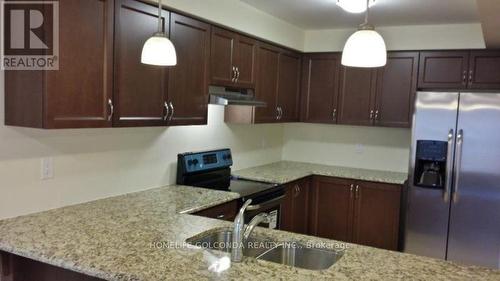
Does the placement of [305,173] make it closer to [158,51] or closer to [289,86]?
[289,86]

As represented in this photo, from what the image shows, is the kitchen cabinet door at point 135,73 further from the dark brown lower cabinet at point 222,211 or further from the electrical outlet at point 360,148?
the electrical outlet at point 360,148

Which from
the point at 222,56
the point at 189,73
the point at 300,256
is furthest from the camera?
the point at 222,56

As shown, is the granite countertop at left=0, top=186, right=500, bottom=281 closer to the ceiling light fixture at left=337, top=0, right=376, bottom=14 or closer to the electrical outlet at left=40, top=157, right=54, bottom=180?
the electrical outlet at left=40, top=157, right=54, bottom=180

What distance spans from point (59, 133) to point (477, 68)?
3.67 meters

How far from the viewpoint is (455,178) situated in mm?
3795

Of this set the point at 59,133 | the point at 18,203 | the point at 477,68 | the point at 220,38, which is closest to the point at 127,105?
the point at 59,133

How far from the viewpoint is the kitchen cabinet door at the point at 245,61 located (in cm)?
368

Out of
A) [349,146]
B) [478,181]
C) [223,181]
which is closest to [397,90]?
[349,146]

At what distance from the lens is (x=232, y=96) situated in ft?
11.5

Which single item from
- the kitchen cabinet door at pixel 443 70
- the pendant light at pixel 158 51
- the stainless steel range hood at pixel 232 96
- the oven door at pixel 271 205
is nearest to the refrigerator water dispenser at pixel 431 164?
the kitchen cabinet door at pixel 443 70

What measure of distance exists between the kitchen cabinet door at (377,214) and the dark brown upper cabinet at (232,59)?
5.29 feet

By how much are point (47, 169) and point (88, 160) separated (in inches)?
11.5
